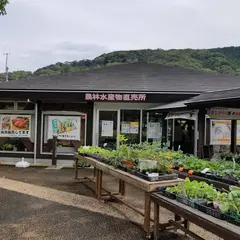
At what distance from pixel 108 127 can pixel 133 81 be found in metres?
2.12

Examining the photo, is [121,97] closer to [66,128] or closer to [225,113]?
[66,128]

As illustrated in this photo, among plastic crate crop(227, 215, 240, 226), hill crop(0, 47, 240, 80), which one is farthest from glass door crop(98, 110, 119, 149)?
hill crop(0, 47, 240, 80)

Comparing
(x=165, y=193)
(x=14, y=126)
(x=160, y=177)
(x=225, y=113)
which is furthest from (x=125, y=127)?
(x=165, y=193)

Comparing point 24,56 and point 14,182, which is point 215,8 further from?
point 24,56

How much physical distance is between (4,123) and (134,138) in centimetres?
474

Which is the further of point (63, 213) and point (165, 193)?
point (63, 213)

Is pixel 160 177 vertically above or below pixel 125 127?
below

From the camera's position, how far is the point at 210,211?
8.96 feet

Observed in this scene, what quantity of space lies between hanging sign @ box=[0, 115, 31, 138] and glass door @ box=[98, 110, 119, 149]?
Answer: 2.59 meters

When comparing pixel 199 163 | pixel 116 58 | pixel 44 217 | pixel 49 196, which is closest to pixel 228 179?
pixel 199 163

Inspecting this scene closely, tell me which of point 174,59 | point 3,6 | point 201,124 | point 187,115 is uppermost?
point 174,59

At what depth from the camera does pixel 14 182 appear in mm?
7176

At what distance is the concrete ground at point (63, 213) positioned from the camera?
3934mm

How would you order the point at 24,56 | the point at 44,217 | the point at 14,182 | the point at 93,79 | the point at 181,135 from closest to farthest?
1. the point at 44,217
2. the point at 14,182
3. the point at 181,135
4. the point at 93,79
5. the point at 24,56
